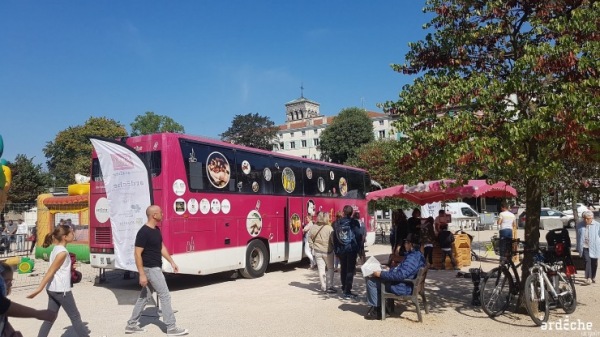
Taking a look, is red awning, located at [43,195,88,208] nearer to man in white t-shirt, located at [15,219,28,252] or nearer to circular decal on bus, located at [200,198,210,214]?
man in white t-shirt, located at [15,219,28,252]

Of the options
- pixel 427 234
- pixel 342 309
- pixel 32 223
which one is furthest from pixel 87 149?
pixel 342 309

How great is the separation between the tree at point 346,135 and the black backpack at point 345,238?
59.3 metres

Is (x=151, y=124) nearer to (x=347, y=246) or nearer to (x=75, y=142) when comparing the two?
(x=75, y=142)

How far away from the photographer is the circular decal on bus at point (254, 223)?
12.7 m

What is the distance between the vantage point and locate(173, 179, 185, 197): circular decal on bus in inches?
414

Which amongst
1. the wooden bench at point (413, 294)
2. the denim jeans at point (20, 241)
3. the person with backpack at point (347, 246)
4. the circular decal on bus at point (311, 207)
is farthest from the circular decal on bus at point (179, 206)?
the denim jeans at point (20, 241)

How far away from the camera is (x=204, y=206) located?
11234mm

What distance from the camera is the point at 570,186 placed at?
54.8 ft

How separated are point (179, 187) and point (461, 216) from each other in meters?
29.3

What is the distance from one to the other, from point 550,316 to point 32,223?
70.9ft

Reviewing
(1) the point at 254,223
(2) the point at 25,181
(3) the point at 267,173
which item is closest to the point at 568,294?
(1) the point at 254,223

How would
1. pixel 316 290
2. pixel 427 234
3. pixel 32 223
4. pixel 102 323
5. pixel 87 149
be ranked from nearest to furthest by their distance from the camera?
pixel 102 323 < pixel 316 290 < pixel 427 234 < pixel 32 223 < pixel 87 149

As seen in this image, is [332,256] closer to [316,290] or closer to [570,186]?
[316,290]

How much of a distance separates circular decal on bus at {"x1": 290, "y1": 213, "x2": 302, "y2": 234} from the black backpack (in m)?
4.81
